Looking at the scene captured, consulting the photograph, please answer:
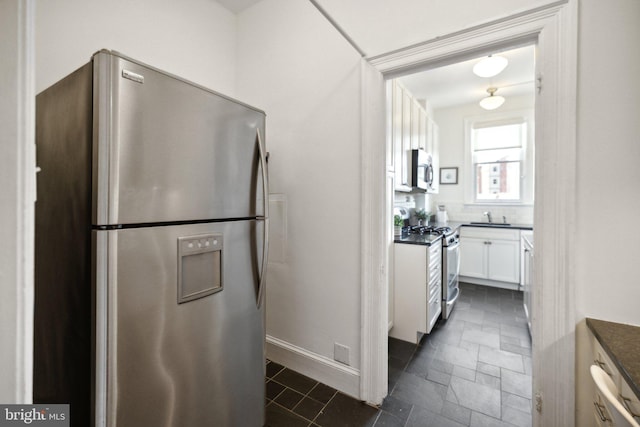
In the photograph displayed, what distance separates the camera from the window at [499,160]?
4.37 meters

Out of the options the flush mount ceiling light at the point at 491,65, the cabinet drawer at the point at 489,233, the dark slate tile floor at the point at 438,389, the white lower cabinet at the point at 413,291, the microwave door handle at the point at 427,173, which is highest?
the flush mount ceiling light at the point at 491,65

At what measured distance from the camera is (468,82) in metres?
3.79

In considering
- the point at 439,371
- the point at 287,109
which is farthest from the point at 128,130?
the point at 439,371

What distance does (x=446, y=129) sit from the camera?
4945mm

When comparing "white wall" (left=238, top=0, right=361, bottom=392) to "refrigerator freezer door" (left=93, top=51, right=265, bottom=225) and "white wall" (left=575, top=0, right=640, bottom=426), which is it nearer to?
"refrigerator freezer door" (left=93, top=51, right=265, bottom=225)

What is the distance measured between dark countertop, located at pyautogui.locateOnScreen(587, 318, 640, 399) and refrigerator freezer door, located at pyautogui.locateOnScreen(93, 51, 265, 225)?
148 cm

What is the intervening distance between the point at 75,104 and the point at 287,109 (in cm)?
138

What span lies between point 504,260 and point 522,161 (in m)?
1.71

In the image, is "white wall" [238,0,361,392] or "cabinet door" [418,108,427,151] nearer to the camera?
"white wall" [238,0,361,392]

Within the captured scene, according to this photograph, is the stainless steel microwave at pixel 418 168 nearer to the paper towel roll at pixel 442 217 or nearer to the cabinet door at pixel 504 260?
the paper towel roll at pixel 442 217

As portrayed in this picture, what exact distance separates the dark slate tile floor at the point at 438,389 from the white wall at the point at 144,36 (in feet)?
7.72

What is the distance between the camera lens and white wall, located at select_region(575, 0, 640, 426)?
1108mm

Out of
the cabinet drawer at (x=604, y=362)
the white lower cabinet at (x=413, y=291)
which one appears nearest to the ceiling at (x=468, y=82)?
Answer: the white lower cabinet at (x=413, y=291)

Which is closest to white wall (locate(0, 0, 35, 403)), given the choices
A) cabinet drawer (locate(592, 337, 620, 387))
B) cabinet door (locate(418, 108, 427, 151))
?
cabinet drawer (locate(592, 337, 620, 387))
